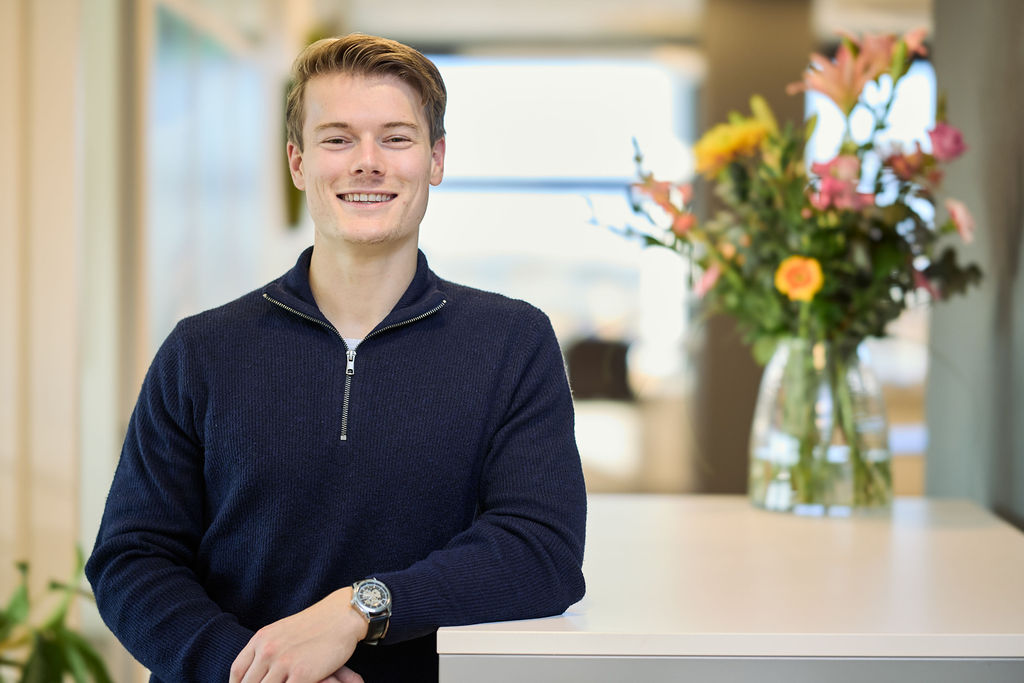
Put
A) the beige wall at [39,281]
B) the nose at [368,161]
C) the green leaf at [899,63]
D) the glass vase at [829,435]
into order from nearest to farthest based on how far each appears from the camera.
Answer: the nose at [368,161], the green leaf at [899,63], the glass vase at [829,435], the beige wall at [39,281]

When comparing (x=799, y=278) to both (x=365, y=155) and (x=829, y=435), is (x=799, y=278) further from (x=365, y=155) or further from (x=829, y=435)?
(x=365, y=155)

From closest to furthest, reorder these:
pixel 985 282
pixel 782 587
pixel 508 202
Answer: pixel 782 587, pixel 985 282, pixel 508 202

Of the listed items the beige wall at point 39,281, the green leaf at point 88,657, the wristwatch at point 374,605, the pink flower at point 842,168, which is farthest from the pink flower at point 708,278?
the beige wall at point 39,281

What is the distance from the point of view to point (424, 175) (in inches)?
43.5

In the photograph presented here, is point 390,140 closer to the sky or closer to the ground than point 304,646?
closer to the sky

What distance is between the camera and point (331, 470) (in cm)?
108

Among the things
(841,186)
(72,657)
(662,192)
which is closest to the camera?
(841,186)

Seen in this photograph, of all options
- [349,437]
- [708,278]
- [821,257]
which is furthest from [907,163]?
Result: [349,437]

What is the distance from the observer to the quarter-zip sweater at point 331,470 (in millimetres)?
1058

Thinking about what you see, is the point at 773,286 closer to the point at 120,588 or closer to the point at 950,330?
the point at 950,330

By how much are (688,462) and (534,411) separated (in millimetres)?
3113

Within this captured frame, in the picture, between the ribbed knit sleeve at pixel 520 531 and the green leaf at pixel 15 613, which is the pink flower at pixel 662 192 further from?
the green leaf at pixel 15 613

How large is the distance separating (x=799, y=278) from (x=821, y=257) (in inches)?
2.9

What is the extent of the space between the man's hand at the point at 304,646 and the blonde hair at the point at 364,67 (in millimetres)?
495
